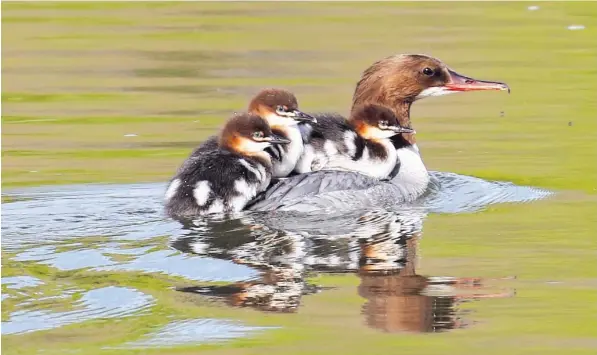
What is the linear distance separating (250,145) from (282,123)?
44 cm

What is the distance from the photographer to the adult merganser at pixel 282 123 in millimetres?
8562

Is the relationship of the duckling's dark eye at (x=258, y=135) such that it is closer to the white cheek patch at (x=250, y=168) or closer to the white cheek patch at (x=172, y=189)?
the white cheek patch at (x=250, y=168)

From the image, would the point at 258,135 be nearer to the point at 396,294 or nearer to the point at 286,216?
the point at 286,216

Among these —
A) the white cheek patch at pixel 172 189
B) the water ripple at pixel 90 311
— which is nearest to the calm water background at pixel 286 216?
the water ripple at pixel 90 311

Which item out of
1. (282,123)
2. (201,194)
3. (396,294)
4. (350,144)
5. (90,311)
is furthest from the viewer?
(350,144)

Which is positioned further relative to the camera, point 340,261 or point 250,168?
point 250,168

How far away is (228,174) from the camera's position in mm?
8039

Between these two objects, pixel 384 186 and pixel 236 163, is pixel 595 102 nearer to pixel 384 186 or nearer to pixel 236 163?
pixel 384 186

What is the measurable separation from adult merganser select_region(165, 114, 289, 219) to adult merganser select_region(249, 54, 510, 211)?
0.17 m

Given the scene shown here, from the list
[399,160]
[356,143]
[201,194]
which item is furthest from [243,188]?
[399,160]

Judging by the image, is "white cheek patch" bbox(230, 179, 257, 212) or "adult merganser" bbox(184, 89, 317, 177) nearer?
"white cheek patch" bbox(230, 179, 257, 212)

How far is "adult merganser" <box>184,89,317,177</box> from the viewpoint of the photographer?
856cm

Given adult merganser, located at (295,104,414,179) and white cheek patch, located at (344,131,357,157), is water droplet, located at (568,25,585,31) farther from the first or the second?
white cheek patch, located at (344,131,357,157)

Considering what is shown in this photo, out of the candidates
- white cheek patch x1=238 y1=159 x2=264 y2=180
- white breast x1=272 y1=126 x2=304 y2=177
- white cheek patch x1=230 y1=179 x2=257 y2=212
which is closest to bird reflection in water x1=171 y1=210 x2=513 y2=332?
white cheek patch x1=230 y1=179 x2=257 y2=212
